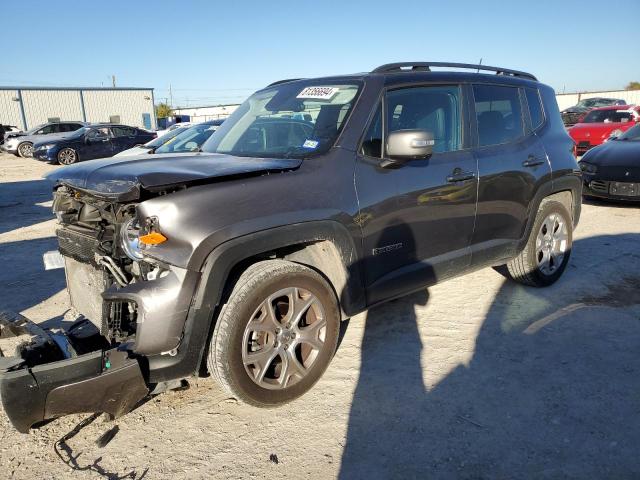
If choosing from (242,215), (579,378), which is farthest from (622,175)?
(242,215)

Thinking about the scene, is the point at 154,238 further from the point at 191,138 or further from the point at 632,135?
the point at 632,135

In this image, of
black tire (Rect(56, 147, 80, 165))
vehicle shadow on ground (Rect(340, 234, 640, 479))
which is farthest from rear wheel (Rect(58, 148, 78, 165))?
vehicle shadow on ground (Rect(340, 234, 640, 479))

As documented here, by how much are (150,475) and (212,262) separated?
1108 mm

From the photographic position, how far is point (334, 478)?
232 cm

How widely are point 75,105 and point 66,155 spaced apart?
27.8 m

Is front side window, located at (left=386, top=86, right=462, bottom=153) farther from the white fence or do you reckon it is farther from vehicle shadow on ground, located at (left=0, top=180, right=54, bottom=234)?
the white fence

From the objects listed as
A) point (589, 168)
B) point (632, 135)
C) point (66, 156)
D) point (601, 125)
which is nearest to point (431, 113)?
point (589, 168)

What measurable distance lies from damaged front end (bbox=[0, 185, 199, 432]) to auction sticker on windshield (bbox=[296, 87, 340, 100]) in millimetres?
1551

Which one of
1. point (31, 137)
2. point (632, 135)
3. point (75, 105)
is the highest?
point (75, 105)

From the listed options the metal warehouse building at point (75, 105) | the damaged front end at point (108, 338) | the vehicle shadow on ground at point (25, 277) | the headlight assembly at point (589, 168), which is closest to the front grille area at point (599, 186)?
the headlight assembly at point (589, 168)

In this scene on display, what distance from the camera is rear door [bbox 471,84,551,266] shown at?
3787 mm

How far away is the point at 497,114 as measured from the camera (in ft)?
13.2

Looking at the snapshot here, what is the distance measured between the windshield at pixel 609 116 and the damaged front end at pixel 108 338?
15672mm

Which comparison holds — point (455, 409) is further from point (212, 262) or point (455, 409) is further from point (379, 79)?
point (379, 79)
